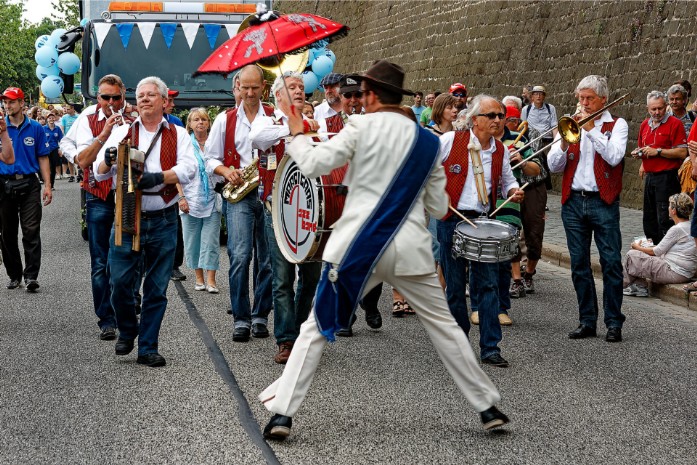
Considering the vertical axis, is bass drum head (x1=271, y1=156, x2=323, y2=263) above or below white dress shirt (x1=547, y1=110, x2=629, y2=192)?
below

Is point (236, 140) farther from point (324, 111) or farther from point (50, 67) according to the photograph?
point (50, 67)

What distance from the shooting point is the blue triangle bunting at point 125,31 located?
13617mm

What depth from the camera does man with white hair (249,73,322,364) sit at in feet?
23.0

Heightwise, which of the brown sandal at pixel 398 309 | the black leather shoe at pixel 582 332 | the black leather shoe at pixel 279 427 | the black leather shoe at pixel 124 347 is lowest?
the brown sandal at pixel 398 309

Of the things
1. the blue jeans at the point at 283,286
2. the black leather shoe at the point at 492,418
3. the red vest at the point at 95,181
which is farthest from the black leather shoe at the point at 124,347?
the black leather shoe at the point at 492,418

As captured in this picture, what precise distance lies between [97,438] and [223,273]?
5.98m

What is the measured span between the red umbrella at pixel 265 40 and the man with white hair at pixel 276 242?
9.4 inches

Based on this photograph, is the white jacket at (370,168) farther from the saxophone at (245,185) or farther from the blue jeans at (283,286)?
the saxophone at (245,185)

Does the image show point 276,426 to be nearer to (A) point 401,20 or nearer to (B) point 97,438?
(B) point 97,438

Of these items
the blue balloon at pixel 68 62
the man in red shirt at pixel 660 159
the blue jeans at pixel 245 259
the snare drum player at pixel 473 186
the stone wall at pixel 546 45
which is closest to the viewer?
the snare drum player at pixel 473 186

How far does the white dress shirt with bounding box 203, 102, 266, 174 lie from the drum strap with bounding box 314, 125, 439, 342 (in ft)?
8.90

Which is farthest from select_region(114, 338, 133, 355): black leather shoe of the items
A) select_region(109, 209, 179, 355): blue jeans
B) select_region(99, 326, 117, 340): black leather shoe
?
select_region(99, 326, 117, 340): black leather shoe

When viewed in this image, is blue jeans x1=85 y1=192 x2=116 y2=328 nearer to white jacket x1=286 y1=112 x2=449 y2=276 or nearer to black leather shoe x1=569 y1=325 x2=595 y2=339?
white jacket x1=286 y1=112 x2=449 y2=276

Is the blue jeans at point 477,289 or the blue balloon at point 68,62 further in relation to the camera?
the blue balloon at point 68,62
